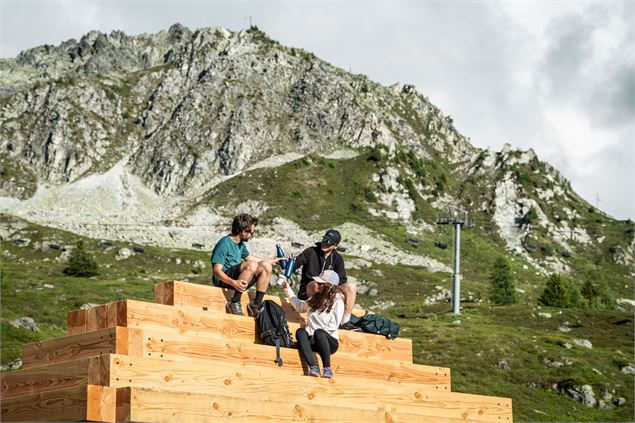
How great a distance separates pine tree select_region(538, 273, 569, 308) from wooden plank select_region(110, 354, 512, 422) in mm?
71874

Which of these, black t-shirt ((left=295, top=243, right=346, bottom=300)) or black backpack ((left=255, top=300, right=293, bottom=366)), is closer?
black backpack ((left=255, top=300, right=293, bottom=366))

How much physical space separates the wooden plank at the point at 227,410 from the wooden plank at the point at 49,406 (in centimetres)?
78

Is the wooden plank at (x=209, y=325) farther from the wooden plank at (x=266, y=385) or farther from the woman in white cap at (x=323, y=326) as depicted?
the wooden plank at (x=266, y=385)

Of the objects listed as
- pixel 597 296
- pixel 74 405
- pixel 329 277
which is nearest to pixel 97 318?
pixel 74 405

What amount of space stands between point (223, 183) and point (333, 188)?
20.1 meters

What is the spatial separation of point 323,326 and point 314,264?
2.01 m

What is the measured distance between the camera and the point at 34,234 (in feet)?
356

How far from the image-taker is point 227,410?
11.4 metres

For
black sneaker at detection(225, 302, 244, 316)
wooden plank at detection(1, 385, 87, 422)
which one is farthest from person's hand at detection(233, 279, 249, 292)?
wooden plank at detection(1, 385, 87, 422)

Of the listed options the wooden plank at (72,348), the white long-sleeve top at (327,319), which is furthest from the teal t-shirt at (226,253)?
the wooden plank at (72,348)

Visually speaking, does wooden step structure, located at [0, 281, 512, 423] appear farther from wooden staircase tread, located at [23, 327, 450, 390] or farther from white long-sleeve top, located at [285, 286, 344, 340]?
white long-sleeve top, located at [285, 286, 344, 340]

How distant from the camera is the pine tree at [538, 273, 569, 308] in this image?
8375 centimetres

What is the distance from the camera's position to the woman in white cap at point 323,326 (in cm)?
1424

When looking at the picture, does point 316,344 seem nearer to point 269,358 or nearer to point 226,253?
point 269,358
